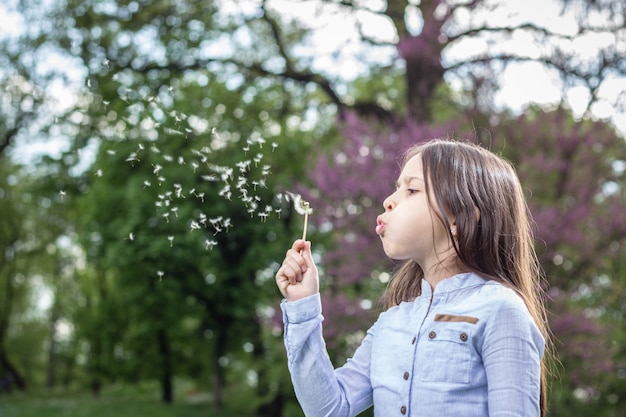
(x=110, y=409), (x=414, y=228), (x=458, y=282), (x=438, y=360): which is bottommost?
(x=110, y=409)

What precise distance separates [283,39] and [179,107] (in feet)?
6.03

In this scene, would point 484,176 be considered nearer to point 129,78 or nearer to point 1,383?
point 129,78

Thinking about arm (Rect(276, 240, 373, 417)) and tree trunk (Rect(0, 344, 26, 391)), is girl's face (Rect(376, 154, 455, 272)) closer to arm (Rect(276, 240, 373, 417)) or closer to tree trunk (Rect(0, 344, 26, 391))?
arm (Rect(276, 240, 373, 417))

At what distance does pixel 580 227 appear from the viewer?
6.82 m

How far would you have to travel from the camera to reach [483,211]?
1.59 meters

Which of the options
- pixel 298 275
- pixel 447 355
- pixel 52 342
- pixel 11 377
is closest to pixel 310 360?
pixel 298 275

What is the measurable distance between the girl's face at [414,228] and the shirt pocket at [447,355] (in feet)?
0.56

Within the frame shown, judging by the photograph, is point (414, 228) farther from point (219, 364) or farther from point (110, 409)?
point (110, 409)

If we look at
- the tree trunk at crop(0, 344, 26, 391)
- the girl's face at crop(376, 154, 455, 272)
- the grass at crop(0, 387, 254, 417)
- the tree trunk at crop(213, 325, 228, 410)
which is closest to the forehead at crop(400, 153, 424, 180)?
the girl's face at crop(376, 154, 455, 272)

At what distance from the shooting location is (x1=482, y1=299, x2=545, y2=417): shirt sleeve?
136 cm

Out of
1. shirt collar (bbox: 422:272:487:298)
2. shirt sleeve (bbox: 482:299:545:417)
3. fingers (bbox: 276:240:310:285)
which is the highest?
fingers (bbox: 276:240:310:285)

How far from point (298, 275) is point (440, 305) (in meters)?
0.30

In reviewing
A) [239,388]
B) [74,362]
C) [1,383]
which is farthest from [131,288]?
[74,362]

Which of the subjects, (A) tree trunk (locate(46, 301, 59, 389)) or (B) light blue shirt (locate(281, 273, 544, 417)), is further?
(A) tree trunk (locate(46, 301, 59, 389))
